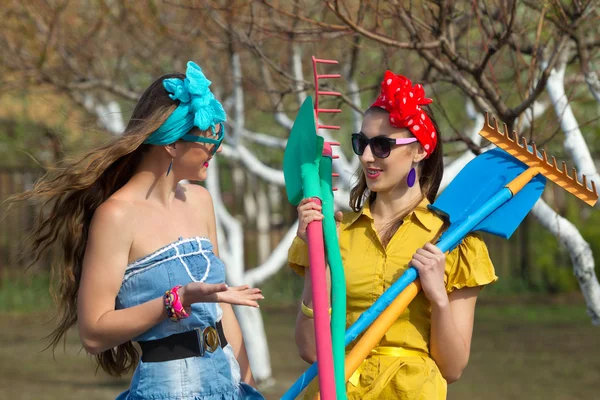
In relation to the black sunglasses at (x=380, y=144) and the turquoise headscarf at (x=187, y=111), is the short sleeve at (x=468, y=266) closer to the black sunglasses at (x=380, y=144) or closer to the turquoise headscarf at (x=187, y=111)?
the black sunglasses at (x=380, y=144)

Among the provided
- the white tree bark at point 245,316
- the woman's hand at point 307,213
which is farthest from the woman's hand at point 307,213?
the white tree bark at point 245,316

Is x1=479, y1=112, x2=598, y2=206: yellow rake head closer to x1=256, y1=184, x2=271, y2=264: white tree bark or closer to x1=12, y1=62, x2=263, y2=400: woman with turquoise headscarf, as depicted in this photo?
x1=12, y1=62, x2=263, y2=400: woman with turquoise headscarf

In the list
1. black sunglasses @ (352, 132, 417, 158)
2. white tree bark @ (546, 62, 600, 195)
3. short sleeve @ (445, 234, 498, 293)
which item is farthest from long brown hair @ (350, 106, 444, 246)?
white tree bark @ (546, 62, 600, 195)

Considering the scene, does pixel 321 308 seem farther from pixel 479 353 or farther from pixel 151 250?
pixel 479 353

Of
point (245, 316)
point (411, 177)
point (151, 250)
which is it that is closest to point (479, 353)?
point (245, 316)

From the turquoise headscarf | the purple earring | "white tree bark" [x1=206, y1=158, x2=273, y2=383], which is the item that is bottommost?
"white tree bark" [x1=206, y1=158, x2=273, y2=383]

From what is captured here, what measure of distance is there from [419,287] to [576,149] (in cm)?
183

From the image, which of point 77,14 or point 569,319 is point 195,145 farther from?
point 569,319

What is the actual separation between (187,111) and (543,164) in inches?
45.9

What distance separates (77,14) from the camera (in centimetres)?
773

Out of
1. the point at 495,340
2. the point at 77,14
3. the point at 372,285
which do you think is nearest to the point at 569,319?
the point at 495,340

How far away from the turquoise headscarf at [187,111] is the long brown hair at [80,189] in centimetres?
3

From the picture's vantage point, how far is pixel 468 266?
281 cm

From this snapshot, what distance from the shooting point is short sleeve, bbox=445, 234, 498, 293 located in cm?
278
